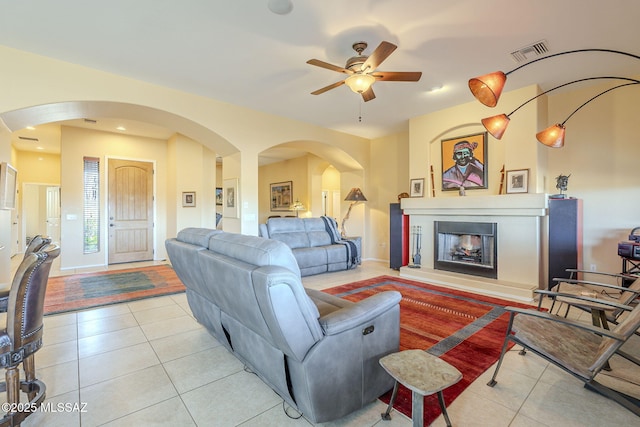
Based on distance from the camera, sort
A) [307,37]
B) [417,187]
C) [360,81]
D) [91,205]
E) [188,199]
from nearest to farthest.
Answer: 1. [307,37]
2. [360,81]
3. [417,187]
4. [91,205]
5. [188,199]

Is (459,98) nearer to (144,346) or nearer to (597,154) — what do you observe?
(597,154)

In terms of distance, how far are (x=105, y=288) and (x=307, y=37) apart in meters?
4.66

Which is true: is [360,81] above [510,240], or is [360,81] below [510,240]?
above

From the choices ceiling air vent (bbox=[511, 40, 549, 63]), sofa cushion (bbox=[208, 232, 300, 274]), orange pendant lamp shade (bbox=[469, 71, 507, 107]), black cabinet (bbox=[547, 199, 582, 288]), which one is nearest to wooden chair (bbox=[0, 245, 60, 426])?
sofa cushion (bbox=[208, 232, 300, 274])

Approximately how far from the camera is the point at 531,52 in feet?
10.5

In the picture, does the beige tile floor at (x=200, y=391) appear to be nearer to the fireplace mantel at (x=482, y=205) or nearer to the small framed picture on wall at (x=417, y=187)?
the fireplace mantel at (x=482, y=205)

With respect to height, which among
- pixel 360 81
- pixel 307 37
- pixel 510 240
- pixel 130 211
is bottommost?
pixel 510 240

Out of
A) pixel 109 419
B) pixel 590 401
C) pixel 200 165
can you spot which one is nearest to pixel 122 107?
pixel 200 165

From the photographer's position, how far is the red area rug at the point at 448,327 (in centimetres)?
195

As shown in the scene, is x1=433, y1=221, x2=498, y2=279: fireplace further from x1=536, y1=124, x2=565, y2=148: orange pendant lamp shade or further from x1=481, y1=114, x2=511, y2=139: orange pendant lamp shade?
x1=481, y1=114, x2=511, y2=139: orange pendant lamp shade

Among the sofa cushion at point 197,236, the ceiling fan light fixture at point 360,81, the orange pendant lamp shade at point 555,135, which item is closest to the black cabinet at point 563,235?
the orange pendant lamp shade at point 555,135

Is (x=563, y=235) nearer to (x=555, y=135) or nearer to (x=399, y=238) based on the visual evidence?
(x=555, y=135)

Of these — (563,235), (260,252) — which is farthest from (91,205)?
(563,235)

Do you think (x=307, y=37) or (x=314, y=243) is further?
(x=314, y=243)
